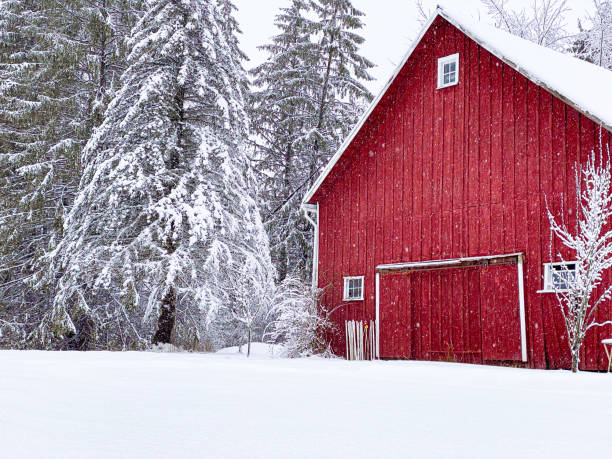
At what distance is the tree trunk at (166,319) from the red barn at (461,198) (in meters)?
3.58

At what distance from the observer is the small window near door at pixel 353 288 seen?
16.6 meters

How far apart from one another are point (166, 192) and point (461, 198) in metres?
7.03

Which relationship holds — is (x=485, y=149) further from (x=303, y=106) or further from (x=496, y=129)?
(x=303, y=106)

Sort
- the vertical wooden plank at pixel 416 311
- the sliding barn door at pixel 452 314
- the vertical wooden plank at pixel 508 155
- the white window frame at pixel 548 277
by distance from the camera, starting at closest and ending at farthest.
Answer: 1. the white window frame at pixel 548 277
2. the sliding barn door at pixel 452 314
3. the vertical wooden plank at pixel 508 155
4. the vertical wooden plank at pixel 416 311

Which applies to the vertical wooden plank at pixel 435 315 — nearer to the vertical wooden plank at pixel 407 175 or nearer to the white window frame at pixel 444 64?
the vertical wooden plank at pixel 407 175

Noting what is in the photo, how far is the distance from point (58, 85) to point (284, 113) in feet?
28.7

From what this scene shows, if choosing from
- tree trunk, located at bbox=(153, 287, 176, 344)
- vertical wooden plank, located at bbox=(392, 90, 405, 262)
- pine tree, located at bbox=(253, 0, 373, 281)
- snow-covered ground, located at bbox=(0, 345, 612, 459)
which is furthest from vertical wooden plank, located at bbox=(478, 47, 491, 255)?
pine tree, located at bbox=(253, 0, 373, 281)

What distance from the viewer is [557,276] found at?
12961 millimetres

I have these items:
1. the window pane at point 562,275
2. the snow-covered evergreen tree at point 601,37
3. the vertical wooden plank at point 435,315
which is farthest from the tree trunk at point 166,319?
the snow-covered evergreen tree at point 601,37

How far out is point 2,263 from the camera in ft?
62.9

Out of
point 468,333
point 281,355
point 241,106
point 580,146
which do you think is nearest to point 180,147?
point 241,106

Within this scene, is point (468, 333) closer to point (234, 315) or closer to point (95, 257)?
point (234, 315)

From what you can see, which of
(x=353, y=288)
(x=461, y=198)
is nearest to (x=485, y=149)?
(x=461, y=198)

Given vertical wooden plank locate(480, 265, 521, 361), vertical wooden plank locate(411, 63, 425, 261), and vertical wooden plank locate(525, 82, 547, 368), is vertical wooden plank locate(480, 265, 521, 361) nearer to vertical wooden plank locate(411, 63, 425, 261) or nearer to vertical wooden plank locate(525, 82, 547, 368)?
vertical wooden plank locate(525, 82, 547, 368)
